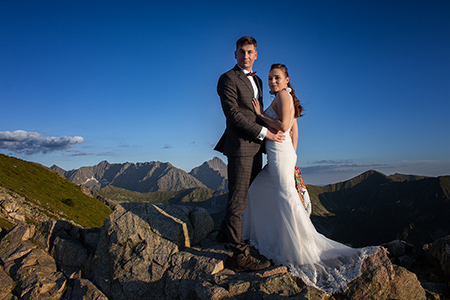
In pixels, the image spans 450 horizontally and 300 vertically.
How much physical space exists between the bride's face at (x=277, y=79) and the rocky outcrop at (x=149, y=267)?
15.8ft

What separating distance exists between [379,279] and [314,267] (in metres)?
1.52

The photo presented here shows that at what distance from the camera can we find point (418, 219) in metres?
199

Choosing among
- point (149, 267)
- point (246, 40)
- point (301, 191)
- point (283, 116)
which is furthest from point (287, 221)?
point (246, 40)

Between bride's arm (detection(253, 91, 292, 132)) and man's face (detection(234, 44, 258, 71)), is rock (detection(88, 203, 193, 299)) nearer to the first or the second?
bride's arm (detection(253, 91, 292, 132))

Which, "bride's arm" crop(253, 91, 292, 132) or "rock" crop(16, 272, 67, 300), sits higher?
"bride's arm" crop(253, 91, 292, 132)

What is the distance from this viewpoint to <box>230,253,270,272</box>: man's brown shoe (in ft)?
19.7

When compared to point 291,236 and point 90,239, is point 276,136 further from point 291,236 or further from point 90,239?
point 90,239

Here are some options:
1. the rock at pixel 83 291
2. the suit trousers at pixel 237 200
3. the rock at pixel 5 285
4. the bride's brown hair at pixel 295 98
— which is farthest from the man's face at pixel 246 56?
the rock at pixel 5 285

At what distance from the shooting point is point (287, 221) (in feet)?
20.3

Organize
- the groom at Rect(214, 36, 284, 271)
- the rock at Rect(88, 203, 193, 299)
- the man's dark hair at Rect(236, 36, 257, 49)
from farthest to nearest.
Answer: the rock at Rect(88, 203, 193, 299) → the man's dark hair at Rect(236, 36, 257, 49) → the groom at Rect(214, 36, 284, 271)

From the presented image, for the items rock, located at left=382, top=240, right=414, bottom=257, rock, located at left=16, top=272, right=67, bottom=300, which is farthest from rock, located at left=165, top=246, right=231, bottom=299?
rock, located at left=382, top=240, right=414, bottom=257

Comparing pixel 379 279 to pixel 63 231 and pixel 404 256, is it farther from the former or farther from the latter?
pixel 63 231

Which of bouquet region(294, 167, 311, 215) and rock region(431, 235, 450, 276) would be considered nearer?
bouquet region(294, 167, 311, 215)

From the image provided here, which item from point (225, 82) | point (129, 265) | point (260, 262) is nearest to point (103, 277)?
point (129, 265)
